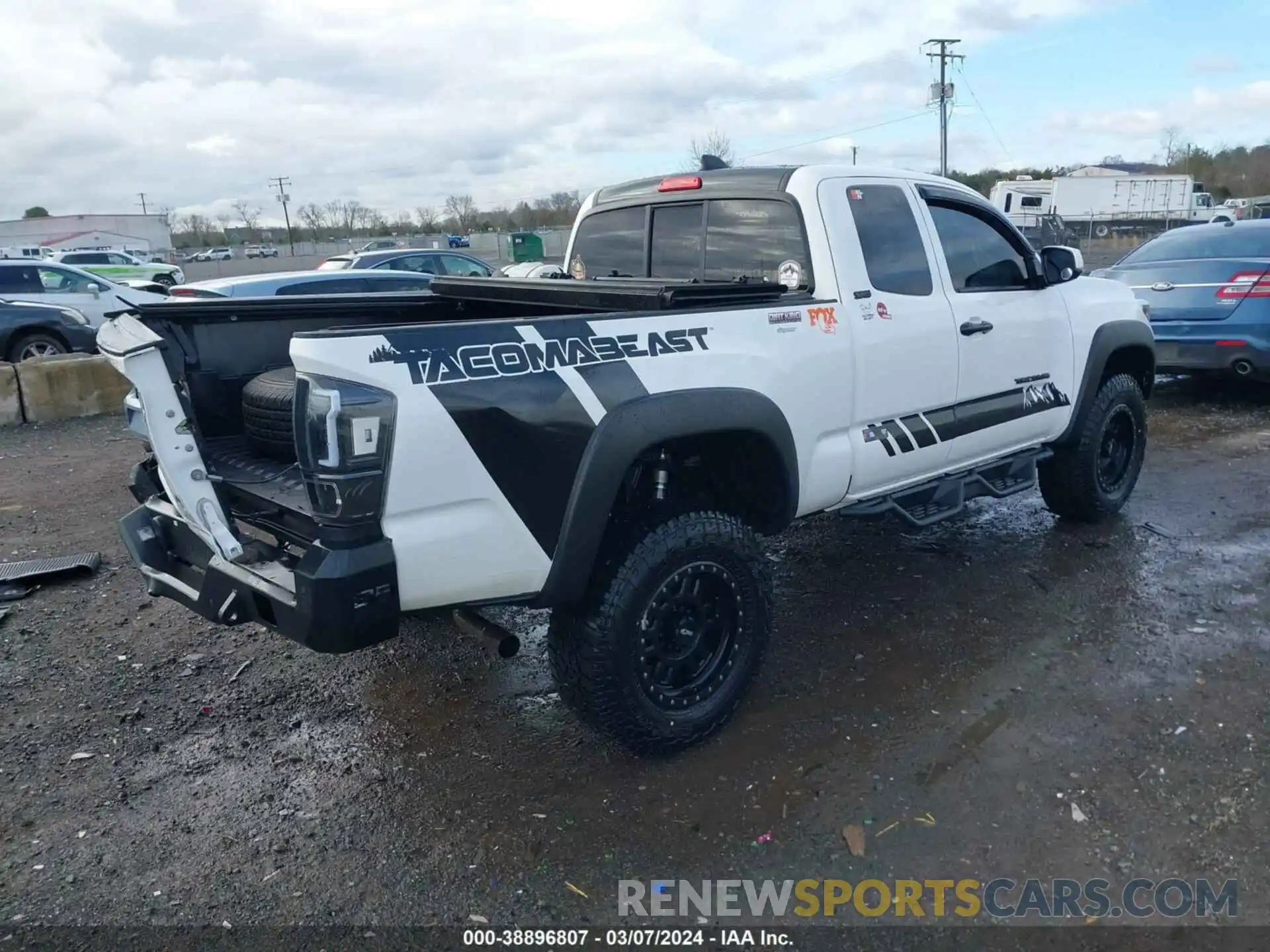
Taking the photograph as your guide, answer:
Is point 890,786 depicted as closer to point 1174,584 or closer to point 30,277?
point 1174,584

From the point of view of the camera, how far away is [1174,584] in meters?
4.74

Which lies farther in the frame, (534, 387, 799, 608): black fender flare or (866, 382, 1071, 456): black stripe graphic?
(866, 382, 1071, 456): black stripe graphic

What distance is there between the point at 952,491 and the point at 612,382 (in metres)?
2.23

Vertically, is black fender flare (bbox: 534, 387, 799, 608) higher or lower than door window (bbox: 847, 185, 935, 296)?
lower

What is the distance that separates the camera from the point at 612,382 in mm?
2961

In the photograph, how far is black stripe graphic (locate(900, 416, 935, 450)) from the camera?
161 inches

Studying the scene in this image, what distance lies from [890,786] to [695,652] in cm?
80

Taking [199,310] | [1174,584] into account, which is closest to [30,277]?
[199,310]

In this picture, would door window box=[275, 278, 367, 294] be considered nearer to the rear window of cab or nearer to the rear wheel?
the rear wheel

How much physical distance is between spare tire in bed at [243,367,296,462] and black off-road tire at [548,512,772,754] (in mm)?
1127

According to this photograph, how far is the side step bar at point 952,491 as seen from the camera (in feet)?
13.7

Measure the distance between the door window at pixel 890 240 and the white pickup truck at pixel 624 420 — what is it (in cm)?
2

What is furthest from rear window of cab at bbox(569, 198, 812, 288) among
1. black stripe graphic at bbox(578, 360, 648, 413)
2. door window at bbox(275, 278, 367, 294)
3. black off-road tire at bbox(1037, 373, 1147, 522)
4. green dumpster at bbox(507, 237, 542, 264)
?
green dumpster at bbox(507, 237, 542, 264)

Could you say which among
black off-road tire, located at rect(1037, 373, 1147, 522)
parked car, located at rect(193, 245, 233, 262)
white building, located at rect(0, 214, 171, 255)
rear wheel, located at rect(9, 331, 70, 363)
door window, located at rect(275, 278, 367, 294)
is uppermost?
white building, located at rect(0, 214, 171, 255)
